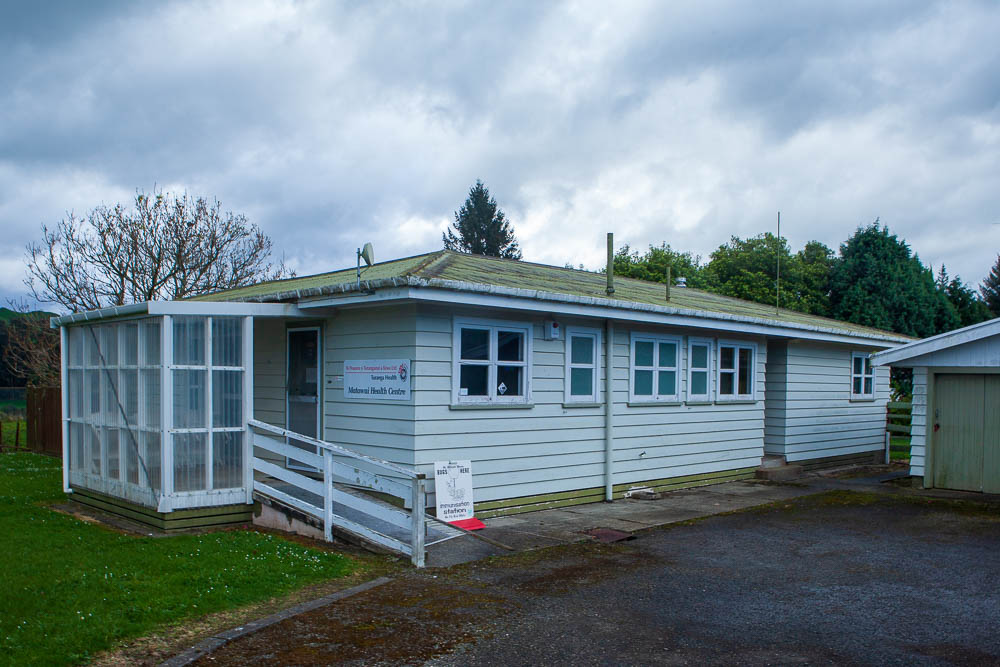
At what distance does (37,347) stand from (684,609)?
898 inches

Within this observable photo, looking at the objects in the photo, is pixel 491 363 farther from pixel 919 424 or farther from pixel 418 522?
pixel 919 424

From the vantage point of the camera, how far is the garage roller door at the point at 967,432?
40.9 ft

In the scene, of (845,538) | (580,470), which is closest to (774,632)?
(845,538)

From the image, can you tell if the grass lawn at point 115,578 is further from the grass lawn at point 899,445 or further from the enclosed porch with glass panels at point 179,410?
the grass lawn at point 899,445

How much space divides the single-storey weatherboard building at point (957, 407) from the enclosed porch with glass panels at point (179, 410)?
34.3 feet

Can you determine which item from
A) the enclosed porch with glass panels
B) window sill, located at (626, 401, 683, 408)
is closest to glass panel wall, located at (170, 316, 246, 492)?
the enclosed porch with glass panels

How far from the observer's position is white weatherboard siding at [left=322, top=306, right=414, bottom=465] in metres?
9.22

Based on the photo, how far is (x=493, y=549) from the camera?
8305 millimetres

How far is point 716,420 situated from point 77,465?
33.0 ft

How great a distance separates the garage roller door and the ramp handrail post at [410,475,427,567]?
9670 mm

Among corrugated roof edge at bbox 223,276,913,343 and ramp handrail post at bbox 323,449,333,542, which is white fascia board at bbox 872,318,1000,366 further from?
ramp handrail post at bbox 323,449,333,542

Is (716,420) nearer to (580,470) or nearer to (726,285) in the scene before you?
(580,470)

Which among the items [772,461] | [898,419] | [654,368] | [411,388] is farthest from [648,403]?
[898,419]

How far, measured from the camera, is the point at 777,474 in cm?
1461
